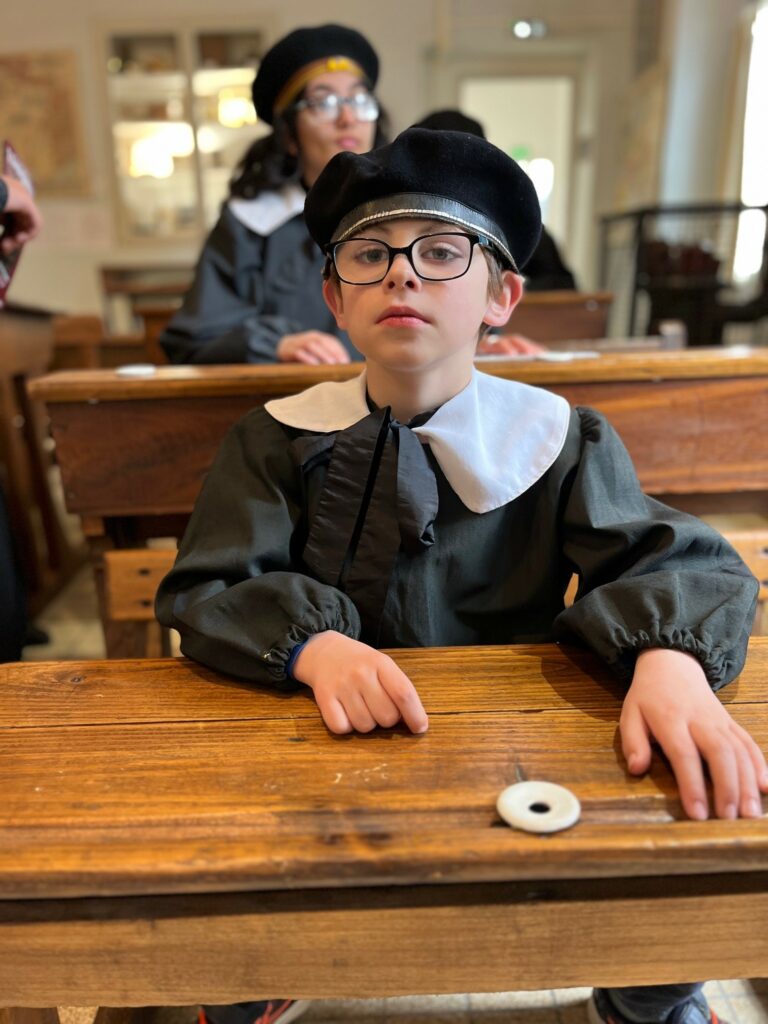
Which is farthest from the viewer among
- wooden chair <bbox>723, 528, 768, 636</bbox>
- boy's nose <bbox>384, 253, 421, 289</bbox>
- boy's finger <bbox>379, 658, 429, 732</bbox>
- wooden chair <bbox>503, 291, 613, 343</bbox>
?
wooden chair <bbox>503, 291, 613, 343</bbox>

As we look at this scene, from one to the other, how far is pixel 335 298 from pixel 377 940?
2.10 feet

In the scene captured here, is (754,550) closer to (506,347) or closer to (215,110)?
(506,347)

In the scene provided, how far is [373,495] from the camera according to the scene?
0.82 meters

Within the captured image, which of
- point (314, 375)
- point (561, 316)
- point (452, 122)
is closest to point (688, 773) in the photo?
point (314, 375)

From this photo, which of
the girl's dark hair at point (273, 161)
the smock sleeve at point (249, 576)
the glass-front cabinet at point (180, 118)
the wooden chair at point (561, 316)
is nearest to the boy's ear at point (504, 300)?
the smock sleeve at point (249, 576)

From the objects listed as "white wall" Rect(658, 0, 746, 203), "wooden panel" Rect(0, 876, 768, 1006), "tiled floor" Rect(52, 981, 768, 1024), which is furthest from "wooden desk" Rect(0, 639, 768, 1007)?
"white wall" Rect(658, 0, 746, 203)

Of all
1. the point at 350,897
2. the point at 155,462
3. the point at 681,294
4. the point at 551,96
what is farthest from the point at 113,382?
the point at 551,96

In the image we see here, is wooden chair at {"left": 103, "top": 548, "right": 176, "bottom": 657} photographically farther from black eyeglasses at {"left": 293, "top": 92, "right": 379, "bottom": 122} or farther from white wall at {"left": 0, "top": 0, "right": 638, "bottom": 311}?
white wall at {"left": 0, "top": 0, "right": 638, "bottom": 311}

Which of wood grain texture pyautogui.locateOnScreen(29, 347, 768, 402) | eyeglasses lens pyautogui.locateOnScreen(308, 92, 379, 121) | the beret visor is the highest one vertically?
eyeglasses lens pyautogui.locateOnScreen(308, 92, 379, 121)

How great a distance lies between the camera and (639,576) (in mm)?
722

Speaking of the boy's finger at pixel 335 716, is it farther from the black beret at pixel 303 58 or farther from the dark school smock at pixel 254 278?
the black beret at pixel 303 58

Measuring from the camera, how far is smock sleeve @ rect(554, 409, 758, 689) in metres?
0.67

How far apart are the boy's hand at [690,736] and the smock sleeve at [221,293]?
121 cm

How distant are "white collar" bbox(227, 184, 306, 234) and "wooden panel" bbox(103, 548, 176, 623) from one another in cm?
80
